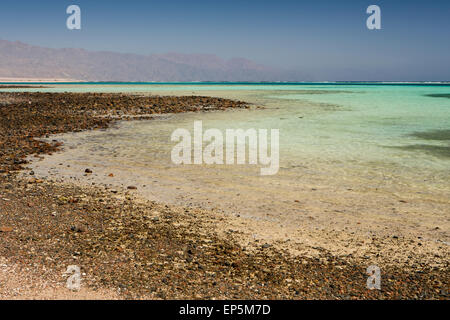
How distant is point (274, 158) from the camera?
12164 millimetres

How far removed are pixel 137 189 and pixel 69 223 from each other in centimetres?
238

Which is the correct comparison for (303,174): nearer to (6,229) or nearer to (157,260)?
(157,260)

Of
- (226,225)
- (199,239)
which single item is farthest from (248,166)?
(199,239)

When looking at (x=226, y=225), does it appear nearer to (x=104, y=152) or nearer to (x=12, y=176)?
(x=12, y=176)

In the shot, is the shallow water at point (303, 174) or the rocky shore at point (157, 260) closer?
the rocky shore at point (157, 260)

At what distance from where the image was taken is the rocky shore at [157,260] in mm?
4609

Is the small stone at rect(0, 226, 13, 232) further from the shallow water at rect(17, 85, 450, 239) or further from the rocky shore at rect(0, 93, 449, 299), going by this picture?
the shallow water at rect(17, 85, 450, 239)

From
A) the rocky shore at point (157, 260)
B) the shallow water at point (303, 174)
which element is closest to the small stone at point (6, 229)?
the rocky shore at point (157, 260)

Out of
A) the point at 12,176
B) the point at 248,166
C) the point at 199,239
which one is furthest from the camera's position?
the point at 248,166

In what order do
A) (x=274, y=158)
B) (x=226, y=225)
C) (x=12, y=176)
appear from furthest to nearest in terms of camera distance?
(x=274, y=158)
(x=12, y=176)
(x=226, y=225)

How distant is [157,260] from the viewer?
5301 millimetres

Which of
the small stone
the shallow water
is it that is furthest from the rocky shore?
the shallow water

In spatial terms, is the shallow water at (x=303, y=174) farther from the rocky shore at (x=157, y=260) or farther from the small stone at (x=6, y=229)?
the small stone at (x=6, y=229)
